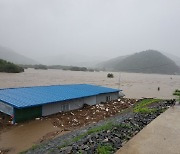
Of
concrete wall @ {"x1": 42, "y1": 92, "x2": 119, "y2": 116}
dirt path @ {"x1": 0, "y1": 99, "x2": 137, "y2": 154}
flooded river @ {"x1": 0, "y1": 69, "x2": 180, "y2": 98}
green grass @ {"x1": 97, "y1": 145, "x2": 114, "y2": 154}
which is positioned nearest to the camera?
green grass @ {"x1": 97, "y1": 145, "x2": 114, "y2": 154}

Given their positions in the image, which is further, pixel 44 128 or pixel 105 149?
pixel 44 128

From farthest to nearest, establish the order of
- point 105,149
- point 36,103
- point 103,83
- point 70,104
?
point 103,83
point 70,104
point 36,103
point 105,149

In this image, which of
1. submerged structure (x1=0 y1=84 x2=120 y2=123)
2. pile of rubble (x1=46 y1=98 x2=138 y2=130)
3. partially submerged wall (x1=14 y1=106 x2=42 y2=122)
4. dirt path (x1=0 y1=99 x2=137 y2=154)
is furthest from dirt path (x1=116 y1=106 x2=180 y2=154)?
partially submerged wall (x1=14 y1=106 x2=42 y2=122)

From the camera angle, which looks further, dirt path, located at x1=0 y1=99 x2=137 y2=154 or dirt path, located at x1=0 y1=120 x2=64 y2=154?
dirt path, located at x1=0 y1=99 x2=137 y2=154

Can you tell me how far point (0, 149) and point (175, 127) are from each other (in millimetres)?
10656

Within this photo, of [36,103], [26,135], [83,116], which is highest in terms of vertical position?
[36,103]

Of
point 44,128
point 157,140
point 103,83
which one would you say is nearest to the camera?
point 157,140

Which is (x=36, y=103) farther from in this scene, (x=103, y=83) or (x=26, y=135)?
(x=103, y=83)

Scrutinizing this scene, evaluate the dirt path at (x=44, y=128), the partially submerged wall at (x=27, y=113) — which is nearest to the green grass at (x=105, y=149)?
the dirt path at (x=44, y=128)

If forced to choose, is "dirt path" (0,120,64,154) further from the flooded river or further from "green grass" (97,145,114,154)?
the flooded river

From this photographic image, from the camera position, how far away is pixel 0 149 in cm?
1312

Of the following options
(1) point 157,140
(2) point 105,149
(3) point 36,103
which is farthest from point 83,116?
(2) point 105,149

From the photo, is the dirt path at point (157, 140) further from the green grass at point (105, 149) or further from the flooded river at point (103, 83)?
the flooded river at point (103, 83)

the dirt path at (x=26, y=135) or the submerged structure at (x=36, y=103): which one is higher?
the submerged structure at (x=36, y=103)
